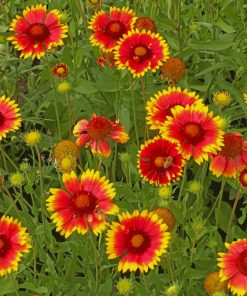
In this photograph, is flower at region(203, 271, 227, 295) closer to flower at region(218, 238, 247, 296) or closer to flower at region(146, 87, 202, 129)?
flower at region(218, 238, 247, 296)

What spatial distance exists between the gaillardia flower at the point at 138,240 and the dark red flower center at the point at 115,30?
2.46 ft

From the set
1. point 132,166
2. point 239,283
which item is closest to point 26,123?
point 132,166

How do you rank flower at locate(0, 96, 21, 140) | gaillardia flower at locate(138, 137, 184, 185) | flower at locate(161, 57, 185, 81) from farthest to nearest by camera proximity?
flower at locate(161, 57, 185, 81)
flower at locate(0, 96, 21, 140)
gaillardia flower at locate(138, 137, 184, 185)

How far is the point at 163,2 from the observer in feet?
9.05

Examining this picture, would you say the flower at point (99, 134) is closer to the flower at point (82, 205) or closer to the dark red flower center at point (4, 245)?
the flower at point (82, 205)

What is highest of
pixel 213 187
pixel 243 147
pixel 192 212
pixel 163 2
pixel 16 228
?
pixel 163 2

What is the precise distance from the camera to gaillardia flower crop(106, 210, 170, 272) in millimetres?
1503

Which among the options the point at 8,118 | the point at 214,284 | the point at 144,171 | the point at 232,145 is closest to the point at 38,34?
the point at 8,118

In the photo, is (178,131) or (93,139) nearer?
(178,131)

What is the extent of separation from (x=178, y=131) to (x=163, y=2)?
4.17ft

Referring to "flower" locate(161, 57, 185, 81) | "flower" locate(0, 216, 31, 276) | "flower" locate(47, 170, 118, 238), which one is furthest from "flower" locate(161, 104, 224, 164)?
"flower" locate(0, 216, 31, 276)

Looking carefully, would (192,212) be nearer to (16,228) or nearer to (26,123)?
(16,228)

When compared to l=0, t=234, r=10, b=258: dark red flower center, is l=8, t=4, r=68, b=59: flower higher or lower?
higher

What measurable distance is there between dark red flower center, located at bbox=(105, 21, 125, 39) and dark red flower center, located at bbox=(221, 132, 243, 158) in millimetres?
607
